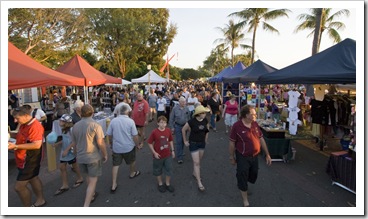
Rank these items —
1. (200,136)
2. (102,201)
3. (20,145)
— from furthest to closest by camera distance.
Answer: (200,136), (102,201), (20,145)

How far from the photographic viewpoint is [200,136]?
4.41 m

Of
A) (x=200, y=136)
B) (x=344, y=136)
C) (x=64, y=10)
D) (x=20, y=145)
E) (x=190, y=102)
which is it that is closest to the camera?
(x=20, y=145)

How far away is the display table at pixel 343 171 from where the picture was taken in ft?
13.7

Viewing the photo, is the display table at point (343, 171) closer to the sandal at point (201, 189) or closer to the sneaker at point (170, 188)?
the sandal at point (201, 189)

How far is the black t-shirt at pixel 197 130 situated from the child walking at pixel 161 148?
473 millimetres

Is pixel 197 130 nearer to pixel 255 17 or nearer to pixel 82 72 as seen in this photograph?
pixel 82 72

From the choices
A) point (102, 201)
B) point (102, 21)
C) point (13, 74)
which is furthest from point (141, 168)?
point (102, 21)

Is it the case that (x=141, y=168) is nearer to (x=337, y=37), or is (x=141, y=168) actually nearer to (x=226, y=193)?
(x=226, y=193)

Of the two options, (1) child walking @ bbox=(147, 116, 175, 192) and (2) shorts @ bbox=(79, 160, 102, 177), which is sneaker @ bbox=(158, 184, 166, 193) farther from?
(2) shorts @ bbox=(79, 160, 102, 177)

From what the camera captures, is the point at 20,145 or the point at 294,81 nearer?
the point at 20,145

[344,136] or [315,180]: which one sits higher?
[344,136]

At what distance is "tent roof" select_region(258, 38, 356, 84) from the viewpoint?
4.55m
